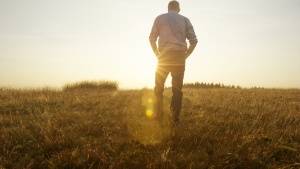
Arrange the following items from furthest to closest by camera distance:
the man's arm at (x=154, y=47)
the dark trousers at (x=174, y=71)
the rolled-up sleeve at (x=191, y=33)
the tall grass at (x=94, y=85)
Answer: the tall grass at (x=94, y=85) → the man's arm at (x=154, y=47) → the rolled-up sleeve at (x=191, y=33) → the dark trousers at (x=174, y=71)

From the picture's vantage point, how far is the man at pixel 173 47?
18.5 ft

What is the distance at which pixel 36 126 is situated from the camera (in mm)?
4840

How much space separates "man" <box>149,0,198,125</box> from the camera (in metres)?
5.64

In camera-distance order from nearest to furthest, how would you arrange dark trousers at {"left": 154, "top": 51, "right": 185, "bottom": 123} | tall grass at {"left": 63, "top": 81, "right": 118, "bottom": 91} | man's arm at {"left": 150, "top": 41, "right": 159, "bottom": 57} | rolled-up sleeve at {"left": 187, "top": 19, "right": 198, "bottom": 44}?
1. dark trousers at {"left": 154, "top": 51, "right": 185, "bottom": 123}
2. rolled-up sleeve at {"left": 187, "top": 19, "right": 198, "bottom": 44}
3. man's arm at {"left": 150, "top": 41, "right": 159, "bottom": 57}
4. tall grass at {"left": 63, "top": 81, "right": 118, "bottom": 91}

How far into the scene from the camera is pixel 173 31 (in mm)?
5648

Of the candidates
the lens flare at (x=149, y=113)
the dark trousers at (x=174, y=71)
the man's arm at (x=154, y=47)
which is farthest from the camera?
the lens flare at (x=149, y=113)

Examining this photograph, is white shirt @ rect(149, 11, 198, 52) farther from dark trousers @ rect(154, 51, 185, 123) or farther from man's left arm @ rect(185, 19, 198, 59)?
dark trousers @ rect(154, 51, 185, 123)

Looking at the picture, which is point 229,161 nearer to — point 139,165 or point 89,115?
point 139,165

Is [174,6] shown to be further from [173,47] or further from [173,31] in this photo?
[173,47]

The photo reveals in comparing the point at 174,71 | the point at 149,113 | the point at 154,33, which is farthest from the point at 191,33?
the point at 149,113

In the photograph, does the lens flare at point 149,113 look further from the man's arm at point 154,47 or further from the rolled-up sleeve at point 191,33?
the rolled-up sleeve at point 191,33

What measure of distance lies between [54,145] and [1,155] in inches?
26.7

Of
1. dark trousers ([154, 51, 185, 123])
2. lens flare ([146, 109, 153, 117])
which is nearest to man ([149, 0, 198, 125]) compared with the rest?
dark trousers ([154, 51, 185, 123])

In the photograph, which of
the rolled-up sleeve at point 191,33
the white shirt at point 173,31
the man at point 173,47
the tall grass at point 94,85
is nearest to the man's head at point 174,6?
the man at point 173,47
